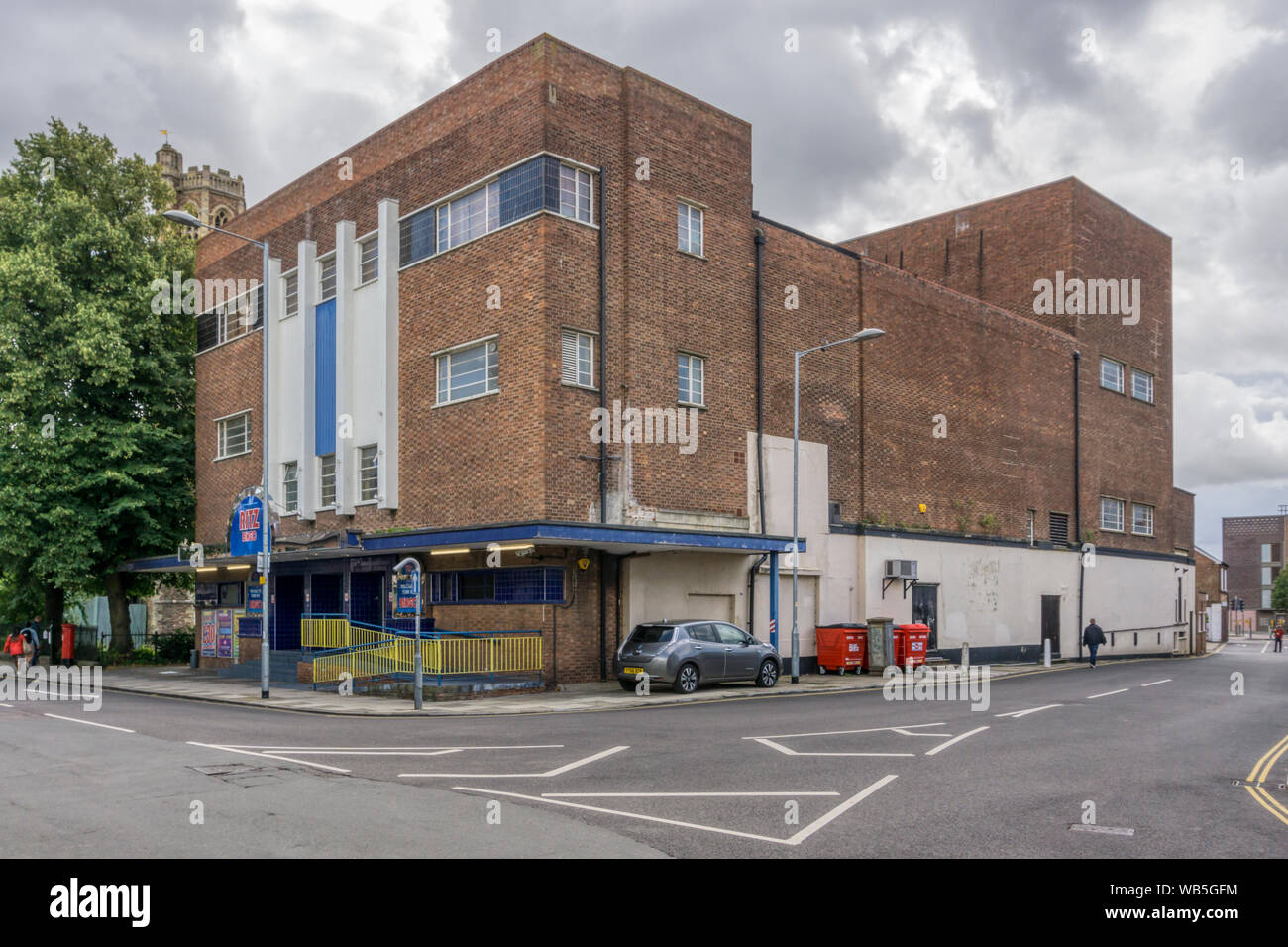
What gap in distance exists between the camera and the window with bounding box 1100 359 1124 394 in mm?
43031

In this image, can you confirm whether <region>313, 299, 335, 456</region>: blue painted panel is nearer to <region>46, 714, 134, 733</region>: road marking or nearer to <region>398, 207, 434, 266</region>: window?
<region>398, 207, 434, 266</region>: window

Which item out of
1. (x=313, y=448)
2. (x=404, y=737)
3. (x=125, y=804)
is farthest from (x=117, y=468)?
(x=125, y=804)

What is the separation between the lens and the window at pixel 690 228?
2662cm

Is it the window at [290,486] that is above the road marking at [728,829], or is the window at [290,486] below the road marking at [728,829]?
above

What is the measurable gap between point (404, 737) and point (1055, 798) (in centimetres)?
885

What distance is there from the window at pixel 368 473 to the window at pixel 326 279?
518cm

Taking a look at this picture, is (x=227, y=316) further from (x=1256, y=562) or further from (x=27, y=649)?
(x=1256, y=562)

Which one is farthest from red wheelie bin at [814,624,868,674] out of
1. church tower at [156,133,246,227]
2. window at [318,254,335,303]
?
church tower at [156,133,246,227]

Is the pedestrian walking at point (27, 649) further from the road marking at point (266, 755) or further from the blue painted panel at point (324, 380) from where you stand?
the road marking at point (266, 755)

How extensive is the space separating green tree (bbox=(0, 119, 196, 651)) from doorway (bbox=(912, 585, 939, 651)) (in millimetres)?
24145

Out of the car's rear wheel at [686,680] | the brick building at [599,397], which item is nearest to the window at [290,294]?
the brick building at [599,397]

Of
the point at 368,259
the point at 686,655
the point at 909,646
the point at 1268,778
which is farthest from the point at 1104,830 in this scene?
the point at 368,259

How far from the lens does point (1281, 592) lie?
10850 cm

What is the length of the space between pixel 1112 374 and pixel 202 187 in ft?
234
